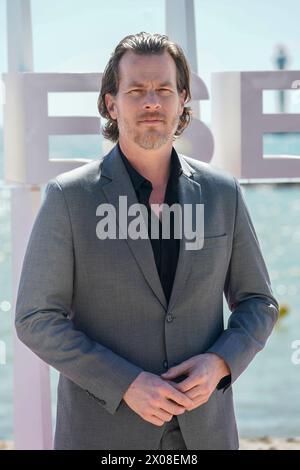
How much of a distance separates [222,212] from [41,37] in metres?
27.3

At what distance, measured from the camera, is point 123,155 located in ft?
8.20

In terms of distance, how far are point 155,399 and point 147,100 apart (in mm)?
809

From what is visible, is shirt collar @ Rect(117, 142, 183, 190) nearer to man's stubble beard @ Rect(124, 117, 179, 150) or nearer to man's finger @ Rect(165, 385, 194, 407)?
man's stubble beard @ Rect(124, 117, 179, 150)

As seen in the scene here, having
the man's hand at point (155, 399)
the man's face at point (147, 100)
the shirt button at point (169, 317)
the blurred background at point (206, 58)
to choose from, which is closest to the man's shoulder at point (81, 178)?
the man's face at point (147, 100)

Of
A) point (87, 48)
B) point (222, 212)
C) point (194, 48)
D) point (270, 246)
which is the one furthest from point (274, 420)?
point (87, 48)

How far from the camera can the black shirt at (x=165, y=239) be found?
2.40m

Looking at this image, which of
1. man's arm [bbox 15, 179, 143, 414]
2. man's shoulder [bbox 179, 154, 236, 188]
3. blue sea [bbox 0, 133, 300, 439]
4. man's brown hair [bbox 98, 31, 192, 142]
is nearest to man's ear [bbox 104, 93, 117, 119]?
man's brown hair [bbox 98, 31, 192, 142]

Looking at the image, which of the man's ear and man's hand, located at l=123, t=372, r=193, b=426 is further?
the man's ear

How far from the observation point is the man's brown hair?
252 centimetres

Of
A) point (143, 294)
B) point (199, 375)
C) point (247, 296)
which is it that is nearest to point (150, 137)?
point (143, 294)

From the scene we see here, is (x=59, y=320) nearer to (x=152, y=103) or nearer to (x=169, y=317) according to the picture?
(x=169, y=317)

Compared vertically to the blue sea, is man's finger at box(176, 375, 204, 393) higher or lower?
higher

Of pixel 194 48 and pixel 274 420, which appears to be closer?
pixel 194 48

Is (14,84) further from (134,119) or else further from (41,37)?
(41,37)
